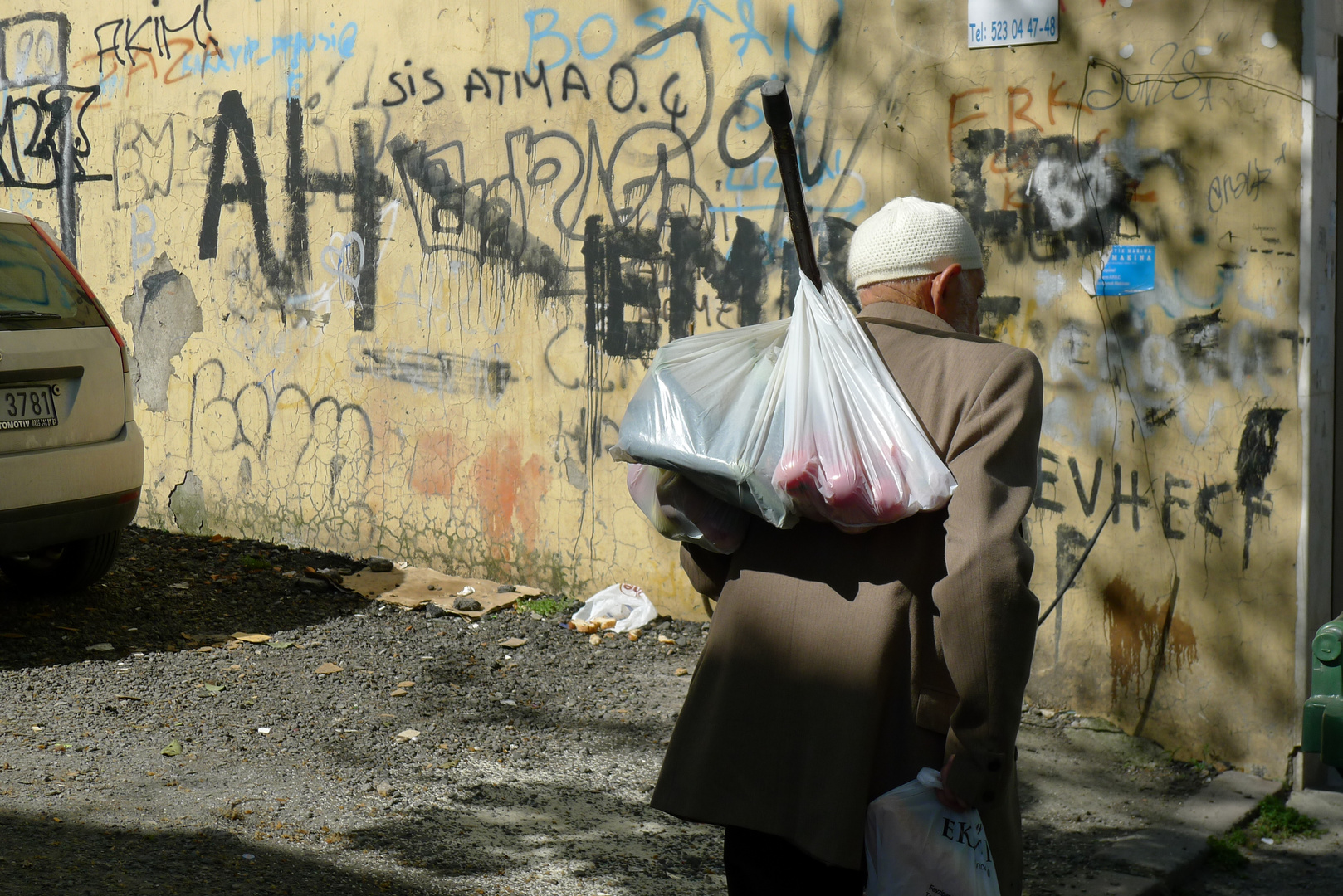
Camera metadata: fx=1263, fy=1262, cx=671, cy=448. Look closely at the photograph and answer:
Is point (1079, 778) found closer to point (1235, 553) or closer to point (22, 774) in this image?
point (1235, 553)

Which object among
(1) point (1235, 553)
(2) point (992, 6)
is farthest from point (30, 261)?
(1) point (1235, 553)

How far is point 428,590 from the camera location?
6281 mm

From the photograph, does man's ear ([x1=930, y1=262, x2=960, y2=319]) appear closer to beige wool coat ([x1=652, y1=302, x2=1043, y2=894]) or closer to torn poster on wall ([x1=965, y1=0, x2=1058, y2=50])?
beige wool coat ([x1=652, y1=302, x2=1043, y2=894])

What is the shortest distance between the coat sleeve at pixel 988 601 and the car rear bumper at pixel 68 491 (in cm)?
417

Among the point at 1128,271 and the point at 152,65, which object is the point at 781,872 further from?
the point at 152,65

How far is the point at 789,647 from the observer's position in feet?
7.07

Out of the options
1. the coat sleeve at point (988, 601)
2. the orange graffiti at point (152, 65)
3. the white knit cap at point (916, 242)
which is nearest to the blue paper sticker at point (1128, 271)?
the white knit cap at point (916, 242)

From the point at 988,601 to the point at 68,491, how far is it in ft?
14.2

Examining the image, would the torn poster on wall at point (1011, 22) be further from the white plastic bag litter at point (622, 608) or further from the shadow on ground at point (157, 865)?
the shadow on ground at point (157, 865)

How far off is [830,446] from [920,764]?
55 centimetres

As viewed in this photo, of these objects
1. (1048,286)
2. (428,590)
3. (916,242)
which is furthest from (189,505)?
(916,242)

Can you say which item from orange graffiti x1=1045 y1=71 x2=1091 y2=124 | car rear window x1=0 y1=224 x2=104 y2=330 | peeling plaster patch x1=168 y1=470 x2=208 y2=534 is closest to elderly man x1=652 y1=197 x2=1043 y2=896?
orange graffiti x1=1045 y1=71 x2=1091 y2=124

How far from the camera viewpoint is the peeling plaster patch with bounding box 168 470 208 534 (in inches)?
291

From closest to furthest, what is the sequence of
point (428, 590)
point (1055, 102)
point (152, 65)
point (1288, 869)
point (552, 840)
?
point (552, 840) → point (1288, 869) → point (1055, 102) → point (428, 590) → point (152, 65)
